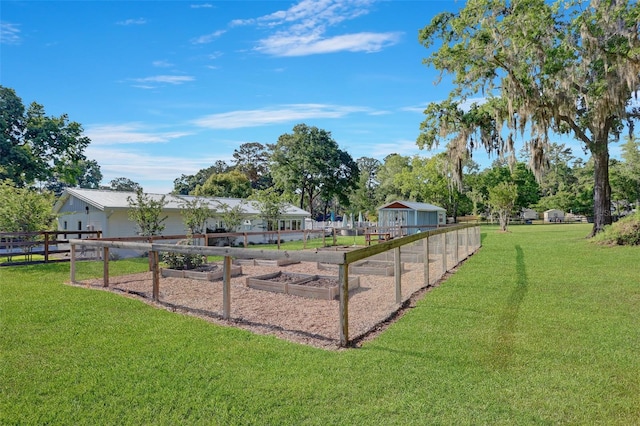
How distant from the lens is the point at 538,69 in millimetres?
15109

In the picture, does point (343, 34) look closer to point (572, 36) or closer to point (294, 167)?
point (572, 36)

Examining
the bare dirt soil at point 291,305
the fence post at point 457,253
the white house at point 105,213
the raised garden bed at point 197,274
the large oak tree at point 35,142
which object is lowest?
the bare dirt soil at point 291,305

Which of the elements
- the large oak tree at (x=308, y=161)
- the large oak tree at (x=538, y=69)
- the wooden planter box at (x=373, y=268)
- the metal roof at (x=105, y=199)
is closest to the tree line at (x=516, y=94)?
→ the large oak tree at (x=538, y=69)

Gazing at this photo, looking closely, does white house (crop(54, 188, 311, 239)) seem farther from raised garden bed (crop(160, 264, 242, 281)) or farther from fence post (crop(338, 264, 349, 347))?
fence post (crop(338, 264, 349, 347))

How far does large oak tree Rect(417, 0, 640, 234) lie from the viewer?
44.4 feet

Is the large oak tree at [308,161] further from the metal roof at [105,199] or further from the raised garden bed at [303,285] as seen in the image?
the raised garden bed at [303,285]

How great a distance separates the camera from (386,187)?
5753cm

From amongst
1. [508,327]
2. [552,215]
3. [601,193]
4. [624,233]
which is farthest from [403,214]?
[552,215]

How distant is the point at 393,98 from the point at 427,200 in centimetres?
3251

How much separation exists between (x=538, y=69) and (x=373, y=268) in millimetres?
11513

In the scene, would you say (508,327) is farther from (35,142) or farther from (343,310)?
(35,142)

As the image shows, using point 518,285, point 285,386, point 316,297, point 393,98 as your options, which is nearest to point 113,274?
point 316,297

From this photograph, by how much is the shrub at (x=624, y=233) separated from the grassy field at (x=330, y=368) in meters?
9.76

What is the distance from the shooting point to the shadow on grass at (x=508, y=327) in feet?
12.6
